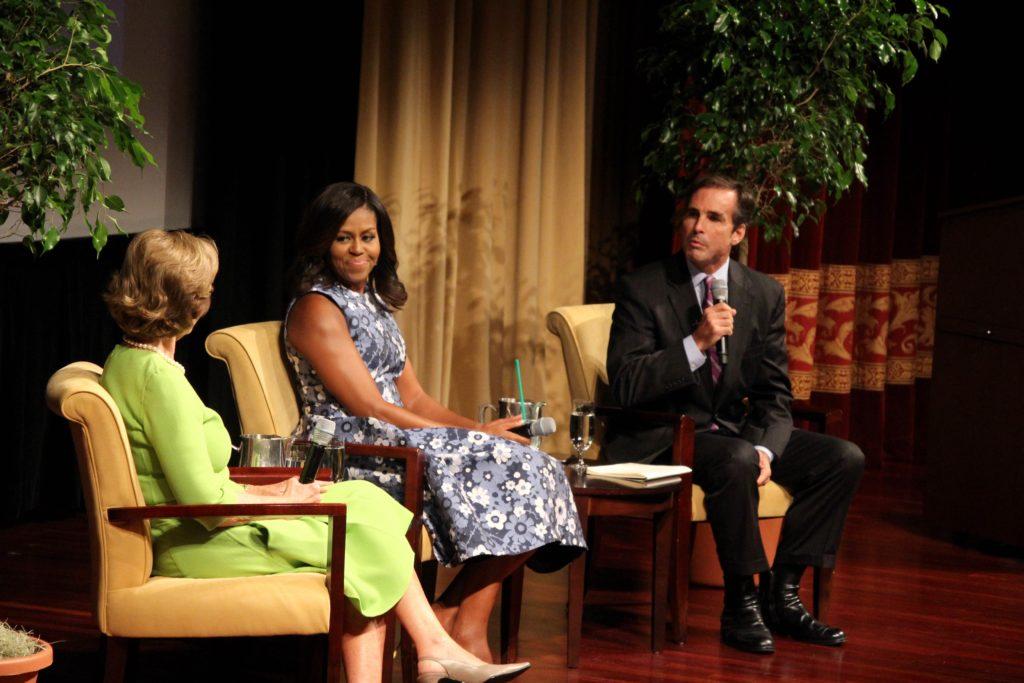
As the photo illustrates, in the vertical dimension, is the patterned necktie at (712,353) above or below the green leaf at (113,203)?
below

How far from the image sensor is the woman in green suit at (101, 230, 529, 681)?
2580 millimetres

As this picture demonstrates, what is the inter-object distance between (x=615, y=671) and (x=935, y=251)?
4.52 metres

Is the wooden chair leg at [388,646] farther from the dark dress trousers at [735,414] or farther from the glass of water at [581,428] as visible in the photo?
the dark dress trousers at [735,414]

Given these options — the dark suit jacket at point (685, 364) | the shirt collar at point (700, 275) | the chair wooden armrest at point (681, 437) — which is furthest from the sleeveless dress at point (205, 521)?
the shirt collar at point (700, 275)

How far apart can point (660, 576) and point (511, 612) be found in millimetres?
483

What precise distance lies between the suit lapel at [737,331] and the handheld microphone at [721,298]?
4 centimetres

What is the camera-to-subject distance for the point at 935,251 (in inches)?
289

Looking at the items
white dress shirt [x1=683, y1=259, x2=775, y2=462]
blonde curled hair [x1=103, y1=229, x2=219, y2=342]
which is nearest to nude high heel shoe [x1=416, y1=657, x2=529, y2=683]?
blonde curled hair [x1=103, y1=229, x2=219, y2=342]

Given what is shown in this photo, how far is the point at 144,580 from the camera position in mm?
2615

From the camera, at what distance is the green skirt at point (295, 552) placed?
267cm

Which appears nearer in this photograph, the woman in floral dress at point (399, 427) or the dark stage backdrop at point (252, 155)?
the woman in floral dress at point (399, 427)

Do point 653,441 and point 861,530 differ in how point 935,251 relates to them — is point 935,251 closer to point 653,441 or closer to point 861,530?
point 861,530

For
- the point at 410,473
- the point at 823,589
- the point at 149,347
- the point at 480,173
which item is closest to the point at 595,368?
the point at 823,589

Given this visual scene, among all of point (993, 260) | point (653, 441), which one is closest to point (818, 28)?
point (993, 260)
